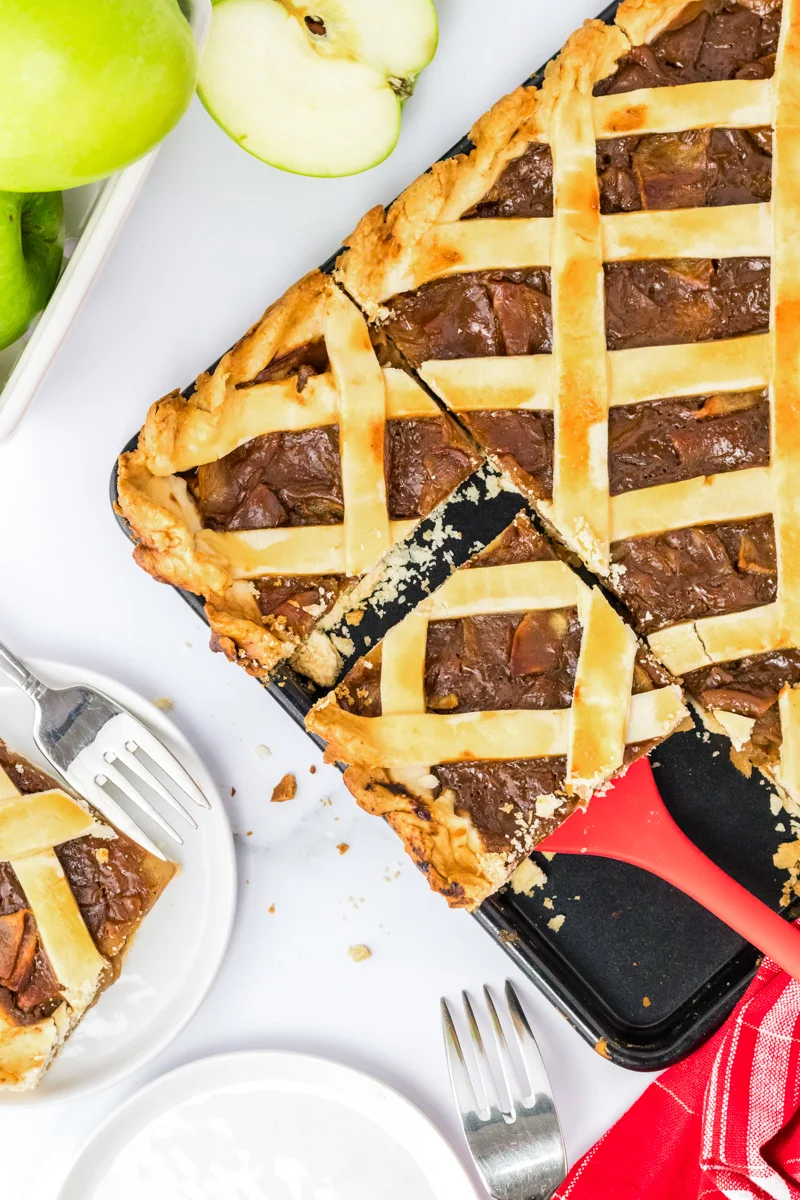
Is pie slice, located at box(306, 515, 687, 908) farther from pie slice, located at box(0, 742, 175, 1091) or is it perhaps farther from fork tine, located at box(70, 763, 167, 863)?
pie slice, located at box(0, 742, 175, 1091)

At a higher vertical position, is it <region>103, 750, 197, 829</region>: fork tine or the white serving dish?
the white serving dish

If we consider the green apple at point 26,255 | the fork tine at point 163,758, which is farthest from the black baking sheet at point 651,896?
the green apple at point 26,255

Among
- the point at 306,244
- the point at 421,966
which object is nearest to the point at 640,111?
the point at 306,244

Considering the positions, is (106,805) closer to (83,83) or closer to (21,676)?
(21,676)

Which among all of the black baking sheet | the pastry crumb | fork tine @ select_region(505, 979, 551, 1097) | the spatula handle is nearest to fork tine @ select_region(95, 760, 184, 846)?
the black baking sheet

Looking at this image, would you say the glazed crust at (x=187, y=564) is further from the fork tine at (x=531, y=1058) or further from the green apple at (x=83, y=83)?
the fork tine at (x=531, y=1058)

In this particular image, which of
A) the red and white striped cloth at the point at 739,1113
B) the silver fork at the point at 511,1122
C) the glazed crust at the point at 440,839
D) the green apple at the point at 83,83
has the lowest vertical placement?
the red and white striped cloth at the point at 739,1113

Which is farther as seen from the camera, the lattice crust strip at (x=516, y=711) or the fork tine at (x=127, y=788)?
the fork tine at (x=127, y=788)

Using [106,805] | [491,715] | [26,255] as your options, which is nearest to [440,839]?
[491,715]
